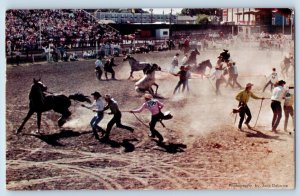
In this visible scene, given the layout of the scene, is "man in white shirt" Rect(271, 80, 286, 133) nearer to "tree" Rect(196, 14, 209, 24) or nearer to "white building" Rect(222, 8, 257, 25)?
"white building" Rect(222, 8, 257, 25)

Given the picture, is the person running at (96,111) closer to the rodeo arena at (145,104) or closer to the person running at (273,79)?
the rodeo arena at (145,104)

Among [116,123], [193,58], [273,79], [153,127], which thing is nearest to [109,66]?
[116,123]

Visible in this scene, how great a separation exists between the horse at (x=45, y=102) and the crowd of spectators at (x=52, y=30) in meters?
0.60

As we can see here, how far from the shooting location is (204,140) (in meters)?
7.13

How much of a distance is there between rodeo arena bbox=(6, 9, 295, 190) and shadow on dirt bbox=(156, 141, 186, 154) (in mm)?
14

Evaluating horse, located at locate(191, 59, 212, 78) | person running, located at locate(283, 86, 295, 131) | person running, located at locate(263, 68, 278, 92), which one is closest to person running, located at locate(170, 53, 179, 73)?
horse, located at locate(191, 59, 212, 78)

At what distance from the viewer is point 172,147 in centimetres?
708

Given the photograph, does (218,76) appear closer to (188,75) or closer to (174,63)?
(188,75)

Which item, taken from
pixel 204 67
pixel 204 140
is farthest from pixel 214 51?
pixel 204 140

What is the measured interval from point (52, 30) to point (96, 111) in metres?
1.33

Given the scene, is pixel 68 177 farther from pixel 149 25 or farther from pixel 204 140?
pixel 149 25

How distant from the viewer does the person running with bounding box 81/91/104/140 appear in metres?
7.11

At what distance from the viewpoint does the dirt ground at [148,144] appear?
271 inches

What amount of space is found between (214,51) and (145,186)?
214 cm
